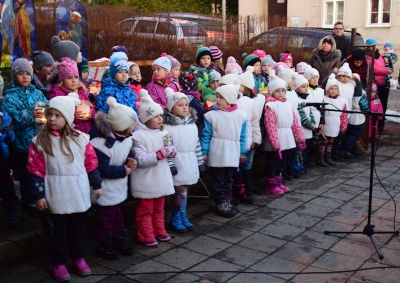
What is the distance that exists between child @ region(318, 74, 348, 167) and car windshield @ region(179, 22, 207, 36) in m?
3.04

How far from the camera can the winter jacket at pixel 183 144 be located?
5.72 m

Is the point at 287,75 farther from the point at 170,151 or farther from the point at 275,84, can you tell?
the point at 170,151

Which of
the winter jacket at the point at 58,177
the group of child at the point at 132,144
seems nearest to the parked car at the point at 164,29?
the group of child at the point at 132,144

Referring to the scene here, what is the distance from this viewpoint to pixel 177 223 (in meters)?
5.91

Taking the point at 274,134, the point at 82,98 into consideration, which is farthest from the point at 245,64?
the point at 82,98

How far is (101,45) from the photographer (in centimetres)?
889

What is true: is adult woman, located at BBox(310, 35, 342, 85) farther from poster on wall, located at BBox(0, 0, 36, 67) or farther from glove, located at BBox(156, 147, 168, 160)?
glove, located at BBox(156, 147, 168, 160)

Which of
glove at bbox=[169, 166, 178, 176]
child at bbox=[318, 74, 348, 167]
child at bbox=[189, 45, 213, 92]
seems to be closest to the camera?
glove at bbox=[169, 166, 178, 176]

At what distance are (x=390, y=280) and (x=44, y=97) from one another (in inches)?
147

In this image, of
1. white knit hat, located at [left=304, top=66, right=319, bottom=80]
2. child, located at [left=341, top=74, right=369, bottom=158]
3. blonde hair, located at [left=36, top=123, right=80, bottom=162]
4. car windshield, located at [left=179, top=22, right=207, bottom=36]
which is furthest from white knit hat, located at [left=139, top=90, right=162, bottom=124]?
car windshield, located at [left=179, top=22, right=207, bottom=36]

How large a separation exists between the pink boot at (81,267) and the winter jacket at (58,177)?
0.52m

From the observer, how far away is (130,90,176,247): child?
531 cm

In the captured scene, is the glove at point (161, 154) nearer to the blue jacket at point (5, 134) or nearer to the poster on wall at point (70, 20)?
the blue jacket at point (5, 134)

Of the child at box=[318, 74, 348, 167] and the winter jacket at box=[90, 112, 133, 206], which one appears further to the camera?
the child at box=[318, 74, 348, 167]
